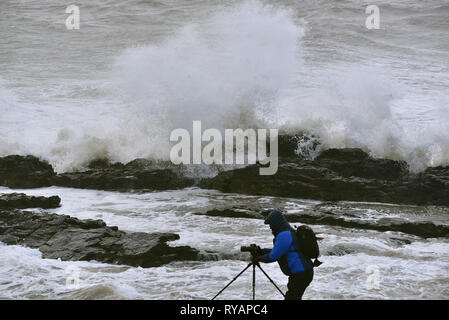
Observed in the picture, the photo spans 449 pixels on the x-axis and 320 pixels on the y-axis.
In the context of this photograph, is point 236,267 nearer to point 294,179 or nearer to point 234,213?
point 234,213

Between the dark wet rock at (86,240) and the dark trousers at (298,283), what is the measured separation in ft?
7.52

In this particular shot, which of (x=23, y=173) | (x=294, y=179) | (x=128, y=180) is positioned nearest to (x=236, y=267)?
(x=294, y=179)

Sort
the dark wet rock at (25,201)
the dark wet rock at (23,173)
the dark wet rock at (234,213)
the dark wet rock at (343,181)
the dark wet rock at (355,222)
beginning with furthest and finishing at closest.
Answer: the dark wet rock at (23,173), the dark wet rock at (343,181), the dark wet rock at (25,201), the dark wet rock at (234,213), the dark wet rock at (355,222)

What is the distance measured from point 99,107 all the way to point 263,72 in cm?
532

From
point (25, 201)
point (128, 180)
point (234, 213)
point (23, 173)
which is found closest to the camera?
point (234, 213)

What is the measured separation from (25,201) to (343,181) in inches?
213

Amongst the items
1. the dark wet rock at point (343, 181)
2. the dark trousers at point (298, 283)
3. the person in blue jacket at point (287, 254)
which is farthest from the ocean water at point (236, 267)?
the person in blue jacket at point (287, 254)

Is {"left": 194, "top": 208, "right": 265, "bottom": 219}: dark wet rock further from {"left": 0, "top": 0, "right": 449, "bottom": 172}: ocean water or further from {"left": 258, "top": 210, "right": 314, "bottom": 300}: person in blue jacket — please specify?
{"left": 0, "top": 0, "right": 449, "bottom": 172}: ocean water

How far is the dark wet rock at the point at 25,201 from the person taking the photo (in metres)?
9.11

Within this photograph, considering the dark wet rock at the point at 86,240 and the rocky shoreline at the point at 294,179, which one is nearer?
the dark wet rock at the point at 86,240

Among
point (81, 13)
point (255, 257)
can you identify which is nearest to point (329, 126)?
point (255, 257)

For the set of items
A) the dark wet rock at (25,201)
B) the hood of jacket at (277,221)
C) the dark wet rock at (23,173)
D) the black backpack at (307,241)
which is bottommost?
the dark wet rock at (25,201)

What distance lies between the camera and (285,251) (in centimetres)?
481

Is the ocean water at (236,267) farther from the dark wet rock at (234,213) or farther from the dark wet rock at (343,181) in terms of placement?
the dark wet rock at (343,181)
